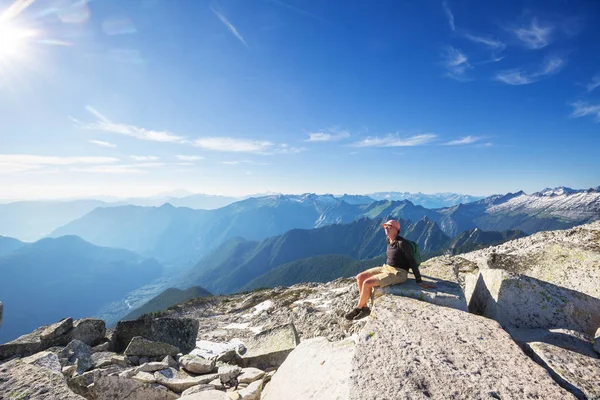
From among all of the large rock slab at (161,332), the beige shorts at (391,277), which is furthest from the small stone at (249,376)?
the large rock slab at (161,332)

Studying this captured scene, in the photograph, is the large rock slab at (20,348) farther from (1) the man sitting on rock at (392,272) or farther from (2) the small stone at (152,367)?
(1) the man sitting on rock at (392,272)

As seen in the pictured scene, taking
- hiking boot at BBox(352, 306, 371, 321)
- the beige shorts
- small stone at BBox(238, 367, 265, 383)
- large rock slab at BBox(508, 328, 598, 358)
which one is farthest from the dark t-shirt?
small stone at BBox(238, 367, 265, 383)

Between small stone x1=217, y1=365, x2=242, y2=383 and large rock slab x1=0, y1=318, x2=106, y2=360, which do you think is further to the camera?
large rock slab x1=0, y1=318, x2=106, y2=360

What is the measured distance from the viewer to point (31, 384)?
848 cm

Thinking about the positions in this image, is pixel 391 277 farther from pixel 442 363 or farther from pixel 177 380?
pixel 177 380

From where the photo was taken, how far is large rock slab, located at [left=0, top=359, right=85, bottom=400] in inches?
314

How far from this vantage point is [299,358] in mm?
9172

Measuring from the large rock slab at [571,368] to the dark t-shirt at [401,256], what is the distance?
4.33 meters

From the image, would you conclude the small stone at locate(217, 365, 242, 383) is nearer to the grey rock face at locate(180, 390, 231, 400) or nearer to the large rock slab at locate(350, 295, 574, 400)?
the grey rock face at locate(180, 390, 231, 400)

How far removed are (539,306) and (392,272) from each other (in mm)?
4966

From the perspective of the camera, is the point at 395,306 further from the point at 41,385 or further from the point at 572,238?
the point at 572,238

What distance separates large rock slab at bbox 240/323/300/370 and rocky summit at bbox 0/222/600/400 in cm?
6

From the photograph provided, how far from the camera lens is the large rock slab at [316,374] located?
6684 mm

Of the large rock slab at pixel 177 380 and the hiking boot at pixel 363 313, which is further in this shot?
the hiking boot at pixel 363 313
